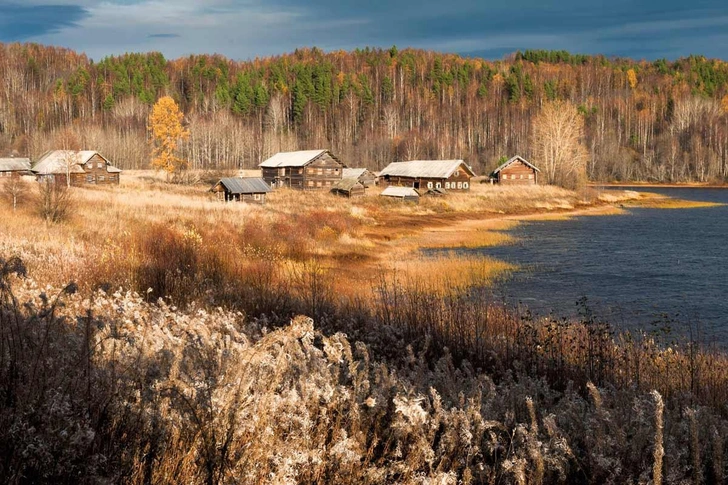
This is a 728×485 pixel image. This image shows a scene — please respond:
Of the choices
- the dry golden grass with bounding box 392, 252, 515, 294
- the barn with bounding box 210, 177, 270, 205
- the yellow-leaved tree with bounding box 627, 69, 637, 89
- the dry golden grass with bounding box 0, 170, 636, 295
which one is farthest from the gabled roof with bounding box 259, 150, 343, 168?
the yellow-leaved tree with bounding box 627, 69, 637, 89

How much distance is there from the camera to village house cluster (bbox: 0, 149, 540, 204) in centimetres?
5557

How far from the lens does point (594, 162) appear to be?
113125mm

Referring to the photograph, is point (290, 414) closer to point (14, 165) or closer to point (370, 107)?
point (14, 165)

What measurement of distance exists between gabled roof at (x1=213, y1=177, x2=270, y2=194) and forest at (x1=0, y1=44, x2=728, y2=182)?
51.9m

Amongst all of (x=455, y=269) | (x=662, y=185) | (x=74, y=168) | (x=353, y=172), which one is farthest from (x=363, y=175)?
(x=662, y=185)

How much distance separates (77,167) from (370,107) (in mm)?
88359

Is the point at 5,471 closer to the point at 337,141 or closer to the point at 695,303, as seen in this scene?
the point at 695,303

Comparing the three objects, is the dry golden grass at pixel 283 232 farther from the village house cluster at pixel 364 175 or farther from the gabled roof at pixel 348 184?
the village house cluster at pixel 364 175

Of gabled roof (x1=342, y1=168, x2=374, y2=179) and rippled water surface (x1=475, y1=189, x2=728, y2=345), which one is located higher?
gabled roof (x1=342, y1=168, x2=374, y2=179)

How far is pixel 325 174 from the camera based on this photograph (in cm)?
6806

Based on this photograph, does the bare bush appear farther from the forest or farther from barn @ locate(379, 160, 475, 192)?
the forest

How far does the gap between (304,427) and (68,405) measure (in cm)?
149

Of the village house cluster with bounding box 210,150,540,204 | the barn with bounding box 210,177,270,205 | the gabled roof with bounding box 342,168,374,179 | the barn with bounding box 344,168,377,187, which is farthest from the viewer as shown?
the barn with bounding box 344,168,377,187

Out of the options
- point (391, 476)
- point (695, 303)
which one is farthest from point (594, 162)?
point (391, 476)
